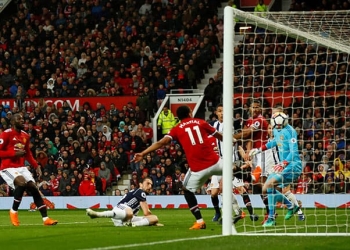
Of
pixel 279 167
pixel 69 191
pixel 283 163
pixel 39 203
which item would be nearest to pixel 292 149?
pixel 283 163

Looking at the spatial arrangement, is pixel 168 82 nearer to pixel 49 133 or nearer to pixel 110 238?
pixel 49 133

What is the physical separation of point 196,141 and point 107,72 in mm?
17715

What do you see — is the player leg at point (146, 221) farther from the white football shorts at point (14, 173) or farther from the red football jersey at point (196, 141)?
the white football shorts at point (14, 173)

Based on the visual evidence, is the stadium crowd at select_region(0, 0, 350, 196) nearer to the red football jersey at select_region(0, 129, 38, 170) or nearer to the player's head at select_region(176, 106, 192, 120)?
the red football jersey at select_region(0, 129, 38, 170)

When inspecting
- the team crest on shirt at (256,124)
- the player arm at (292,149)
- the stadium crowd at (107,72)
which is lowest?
the player arm at (292,149)

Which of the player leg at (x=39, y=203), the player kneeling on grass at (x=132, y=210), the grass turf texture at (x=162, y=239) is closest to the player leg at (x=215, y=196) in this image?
the grass turf texture at (x=162, y=239)

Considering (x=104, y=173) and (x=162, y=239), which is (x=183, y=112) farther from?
(x=104, y=173)

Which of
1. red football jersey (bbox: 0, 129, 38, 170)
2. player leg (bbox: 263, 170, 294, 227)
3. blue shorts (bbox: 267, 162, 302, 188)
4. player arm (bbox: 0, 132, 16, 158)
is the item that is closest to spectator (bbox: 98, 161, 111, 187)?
red football jersey (bbox: 0, 129, 38, 170)

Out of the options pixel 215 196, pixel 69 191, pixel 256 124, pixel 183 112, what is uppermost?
pixel 183 112

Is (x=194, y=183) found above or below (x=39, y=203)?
above

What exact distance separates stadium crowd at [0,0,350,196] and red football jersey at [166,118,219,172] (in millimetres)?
9064

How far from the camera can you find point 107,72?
3228 centimetres

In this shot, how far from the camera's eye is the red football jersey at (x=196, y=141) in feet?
48.8

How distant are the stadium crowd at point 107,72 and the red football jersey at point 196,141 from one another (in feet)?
29.7
